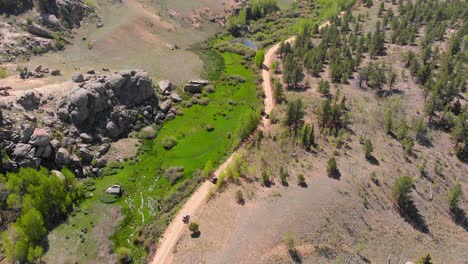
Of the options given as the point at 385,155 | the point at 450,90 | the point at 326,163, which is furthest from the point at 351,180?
the point at 450,90

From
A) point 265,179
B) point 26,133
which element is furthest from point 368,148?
point 26,133

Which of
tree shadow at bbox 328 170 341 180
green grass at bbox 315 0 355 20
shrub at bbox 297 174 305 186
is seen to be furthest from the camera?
green grass at bbox 315 0 355 20

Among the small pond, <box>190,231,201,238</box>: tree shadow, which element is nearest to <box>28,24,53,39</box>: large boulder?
the small pond

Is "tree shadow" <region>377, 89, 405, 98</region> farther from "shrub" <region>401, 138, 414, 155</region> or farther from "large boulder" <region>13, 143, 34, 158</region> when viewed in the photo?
"large boulder" <region>13, 143, 34, 158</region>

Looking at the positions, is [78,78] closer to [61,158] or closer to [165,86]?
[165,86]

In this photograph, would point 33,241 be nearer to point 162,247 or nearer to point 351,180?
point 162,247

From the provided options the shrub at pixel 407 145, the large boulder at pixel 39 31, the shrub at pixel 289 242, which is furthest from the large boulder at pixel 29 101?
the shrub at pixel 407 145

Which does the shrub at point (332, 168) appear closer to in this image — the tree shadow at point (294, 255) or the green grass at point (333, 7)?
the tree shadow at point (294, 255)
